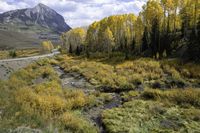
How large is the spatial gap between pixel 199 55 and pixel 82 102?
95.3ft

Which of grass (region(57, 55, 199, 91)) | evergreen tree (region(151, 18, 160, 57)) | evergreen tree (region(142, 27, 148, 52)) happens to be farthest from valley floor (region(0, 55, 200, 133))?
evergreen tree (region(142, 27, 148, 52))

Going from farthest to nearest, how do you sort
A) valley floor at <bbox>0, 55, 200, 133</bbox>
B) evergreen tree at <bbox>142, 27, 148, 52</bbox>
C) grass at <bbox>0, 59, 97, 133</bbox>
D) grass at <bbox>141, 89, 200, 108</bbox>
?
evergreen tree at <bbox>142, 27, 148, 52</bbox>
grass at <bbox>141, 89, 200, 108</bbox>
valley floor at <bbox>0, 55, 200, 133</bbox>
grass at <bbox>0, 59, 97, 133</bbox>

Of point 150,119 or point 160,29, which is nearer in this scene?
point 150,119

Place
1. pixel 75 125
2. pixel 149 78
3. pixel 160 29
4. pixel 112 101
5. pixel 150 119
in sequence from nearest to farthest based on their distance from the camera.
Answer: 1. pixel 75 125
2. pixel 150 119
3. pixel 112 101
4. pixel 149 78
5. pixel 160 29

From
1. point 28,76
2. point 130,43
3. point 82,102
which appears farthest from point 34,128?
point 130,43

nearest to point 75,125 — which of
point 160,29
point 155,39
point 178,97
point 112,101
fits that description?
point 112,101

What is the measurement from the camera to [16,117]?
1670cm

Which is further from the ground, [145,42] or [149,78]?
[145,42]

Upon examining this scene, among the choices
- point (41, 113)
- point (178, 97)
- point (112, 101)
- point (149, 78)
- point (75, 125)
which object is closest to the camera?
point (75, 125)

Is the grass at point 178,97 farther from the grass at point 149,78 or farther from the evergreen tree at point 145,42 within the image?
the evergreen tree at point 145,42

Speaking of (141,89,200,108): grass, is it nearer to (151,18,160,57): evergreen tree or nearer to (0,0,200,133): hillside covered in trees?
(0,0,200,133): hillside covered in trees

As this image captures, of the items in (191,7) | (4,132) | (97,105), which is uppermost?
(191,7)

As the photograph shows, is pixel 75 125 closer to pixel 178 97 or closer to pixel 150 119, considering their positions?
pixel 150 119

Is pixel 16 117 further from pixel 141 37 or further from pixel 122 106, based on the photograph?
pixel 141 37
